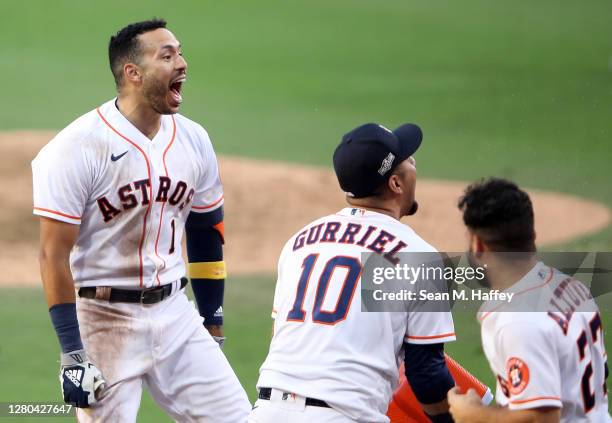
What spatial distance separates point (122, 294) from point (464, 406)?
5.56 ft

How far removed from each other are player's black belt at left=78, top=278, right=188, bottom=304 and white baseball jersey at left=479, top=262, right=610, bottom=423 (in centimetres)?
170

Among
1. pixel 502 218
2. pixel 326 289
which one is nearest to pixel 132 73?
pixel 326 289

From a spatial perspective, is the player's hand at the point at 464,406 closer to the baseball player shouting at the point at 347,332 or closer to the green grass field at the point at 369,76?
the baseball player shouting at the point at 347,332

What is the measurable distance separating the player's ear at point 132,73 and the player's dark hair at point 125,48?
0.06 ft

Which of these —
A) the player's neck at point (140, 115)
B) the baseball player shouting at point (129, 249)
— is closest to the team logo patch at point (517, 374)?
the baseball player shouting at point (129, 249)

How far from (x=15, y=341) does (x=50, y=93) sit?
7.47 m

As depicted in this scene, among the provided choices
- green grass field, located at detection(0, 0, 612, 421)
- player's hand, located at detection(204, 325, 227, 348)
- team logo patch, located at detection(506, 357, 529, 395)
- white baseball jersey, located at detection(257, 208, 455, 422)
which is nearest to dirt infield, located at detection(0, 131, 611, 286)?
green grass field, located at detection(0, 0, 612, 421)

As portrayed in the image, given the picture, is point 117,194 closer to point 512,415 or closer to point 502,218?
point 502,218

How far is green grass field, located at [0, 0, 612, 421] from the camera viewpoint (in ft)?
44.1

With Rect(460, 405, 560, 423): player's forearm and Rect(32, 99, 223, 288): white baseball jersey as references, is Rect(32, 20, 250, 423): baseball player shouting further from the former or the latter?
Rect(460, 405, 560, 423): player's forearm

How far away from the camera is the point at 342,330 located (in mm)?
3557

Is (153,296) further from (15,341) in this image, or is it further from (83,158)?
(15,341)

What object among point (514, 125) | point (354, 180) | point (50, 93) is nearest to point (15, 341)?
point (354, 180)

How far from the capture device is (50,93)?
14.6 metres
